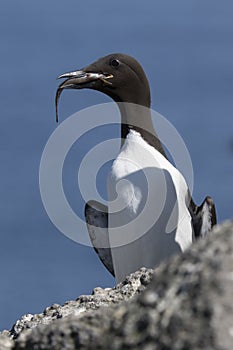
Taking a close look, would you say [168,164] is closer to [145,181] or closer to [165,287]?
[145,181]

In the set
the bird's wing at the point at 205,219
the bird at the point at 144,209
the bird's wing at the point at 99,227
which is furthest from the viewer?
the bird's wing at the point at 99,227

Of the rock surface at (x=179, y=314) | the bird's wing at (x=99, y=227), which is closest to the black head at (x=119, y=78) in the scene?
the bird's wing at (x=99, y=227)

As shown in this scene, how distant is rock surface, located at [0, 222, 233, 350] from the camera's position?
369 centimetres

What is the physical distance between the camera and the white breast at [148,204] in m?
11.2

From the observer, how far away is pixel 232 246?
399cm

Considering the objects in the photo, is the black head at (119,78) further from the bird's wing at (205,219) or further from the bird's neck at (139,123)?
the bird's wing at (205,219)

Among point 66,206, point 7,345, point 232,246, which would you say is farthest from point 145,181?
point 232,246

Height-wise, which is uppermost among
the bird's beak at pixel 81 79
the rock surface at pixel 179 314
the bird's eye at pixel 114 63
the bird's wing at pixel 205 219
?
the bird's eye at pixel 114 63

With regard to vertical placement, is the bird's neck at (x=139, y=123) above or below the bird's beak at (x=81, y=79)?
below

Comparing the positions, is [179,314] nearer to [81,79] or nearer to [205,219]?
[205,219]

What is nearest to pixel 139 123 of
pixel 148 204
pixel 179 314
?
pixel 148 204

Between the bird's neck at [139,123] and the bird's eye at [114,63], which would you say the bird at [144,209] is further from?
the bird's eye at [114,63]

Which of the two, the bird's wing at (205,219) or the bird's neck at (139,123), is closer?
the bird's wing at (205,219)

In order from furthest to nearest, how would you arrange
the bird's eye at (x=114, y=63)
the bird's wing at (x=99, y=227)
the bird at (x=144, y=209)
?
the bird's eye at (x=114, y=63)
the bird's wing at (x=99, y=227)
the bird at (x=144, y=209)
